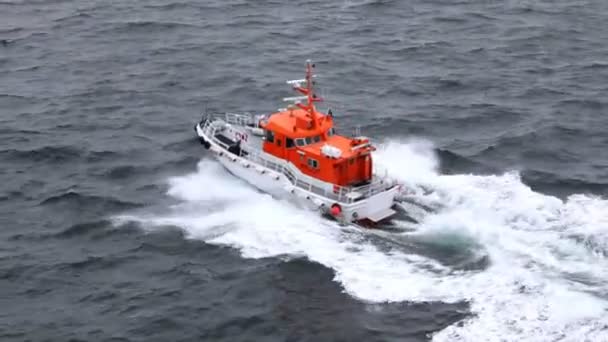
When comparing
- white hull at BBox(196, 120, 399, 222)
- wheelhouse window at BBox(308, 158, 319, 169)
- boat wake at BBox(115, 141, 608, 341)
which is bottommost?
boat wake at BBox(115, 141, 608, 341)

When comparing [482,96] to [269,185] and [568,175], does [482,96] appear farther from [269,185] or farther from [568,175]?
[269,185]

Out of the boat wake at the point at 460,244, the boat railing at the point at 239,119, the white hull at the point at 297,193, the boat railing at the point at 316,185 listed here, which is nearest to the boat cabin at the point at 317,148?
the boat railing at the point at 316,185

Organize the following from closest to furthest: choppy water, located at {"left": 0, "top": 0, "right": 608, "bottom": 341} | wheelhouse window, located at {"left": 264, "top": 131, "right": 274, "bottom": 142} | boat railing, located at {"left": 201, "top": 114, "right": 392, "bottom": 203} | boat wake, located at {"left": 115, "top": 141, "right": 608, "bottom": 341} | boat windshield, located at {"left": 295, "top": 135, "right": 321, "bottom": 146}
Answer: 1. boat wake, located at {"left": 115, "top": 141, "right": 608, "bottom": 341}
2. choppy water, located at {"left": 0, "top": 0, "right": 608, "bottom": 341}
3. boat railing, located at {"left": 201, "top": 114, "right": 392, "bottom": 203}
4. boat windshield, located at {"left": 295, "top": 135, "right": 321, "bottom": 146}
5. wheelhouse window, located at {"left": 264, "top": 131, "right": 274, "bottom": 142}

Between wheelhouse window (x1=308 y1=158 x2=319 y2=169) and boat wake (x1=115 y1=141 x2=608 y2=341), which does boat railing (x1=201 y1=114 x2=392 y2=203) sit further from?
boat wake (x1=115 y1=141 x2=608 y2=341)

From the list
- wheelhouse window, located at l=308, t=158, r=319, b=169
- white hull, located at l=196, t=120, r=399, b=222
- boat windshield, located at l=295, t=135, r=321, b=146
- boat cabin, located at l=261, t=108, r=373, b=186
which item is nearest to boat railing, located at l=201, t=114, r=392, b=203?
white hull, located at l=196, t=120, r=399, b=222

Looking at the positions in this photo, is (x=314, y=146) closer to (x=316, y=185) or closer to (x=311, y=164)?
(x=311, y=164)

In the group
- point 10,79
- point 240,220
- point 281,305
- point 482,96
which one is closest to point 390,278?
point 281,305

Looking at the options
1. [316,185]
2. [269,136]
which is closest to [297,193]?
[316,185]
